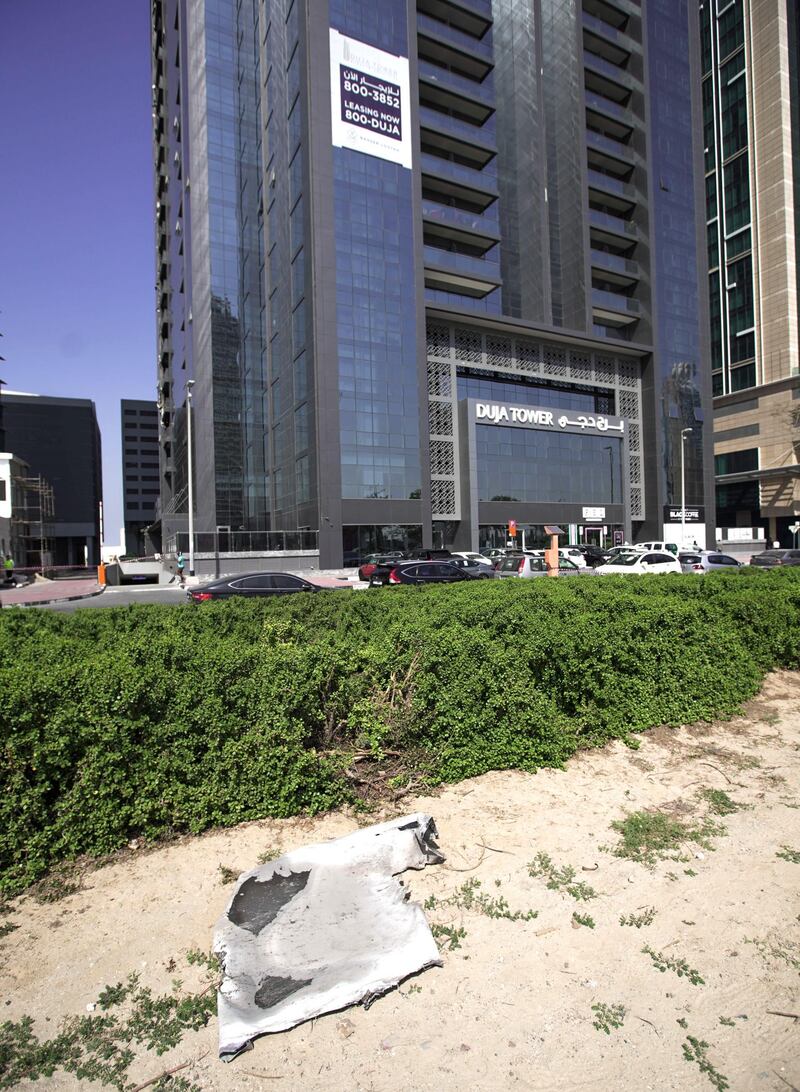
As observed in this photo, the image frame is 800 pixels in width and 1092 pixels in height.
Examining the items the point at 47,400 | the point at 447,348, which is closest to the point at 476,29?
the point at 447,348

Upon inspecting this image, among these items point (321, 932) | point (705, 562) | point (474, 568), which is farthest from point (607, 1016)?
point (705, 562)

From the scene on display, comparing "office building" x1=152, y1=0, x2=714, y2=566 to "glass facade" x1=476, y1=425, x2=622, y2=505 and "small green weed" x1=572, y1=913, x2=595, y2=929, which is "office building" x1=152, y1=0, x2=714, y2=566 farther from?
"small green weed" x1=572, y1=913, x2=595, y2=929

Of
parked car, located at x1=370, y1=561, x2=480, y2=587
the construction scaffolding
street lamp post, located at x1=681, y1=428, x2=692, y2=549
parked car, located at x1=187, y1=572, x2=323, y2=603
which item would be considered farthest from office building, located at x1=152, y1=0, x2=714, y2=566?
parked car, located at x1=187, y1=572, x2=323, y2=603

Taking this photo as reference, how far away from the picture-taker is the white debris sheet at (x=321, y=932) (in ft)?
8.77

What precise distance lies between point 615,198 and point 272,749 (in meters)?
68.2

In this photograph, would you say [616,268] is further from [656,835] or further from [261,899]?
[261,899]

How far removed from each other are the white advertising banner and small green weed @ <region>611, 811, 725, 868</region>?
49952mm

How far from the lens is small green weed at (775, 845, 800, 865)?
3871mm

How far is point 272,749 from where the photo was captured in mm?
4254

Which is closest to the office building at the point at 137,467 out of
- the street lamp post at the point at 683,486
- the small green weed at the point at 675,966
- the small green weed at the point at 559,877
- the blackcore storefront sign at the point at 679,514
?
the blackcore storefront sign at the point at 679,514

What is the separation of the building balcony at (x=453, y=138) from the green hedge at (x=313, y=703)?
54.4m

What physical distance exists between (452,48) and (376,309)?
2587cm

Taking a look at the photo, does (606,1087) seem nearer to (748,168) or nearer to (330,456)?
(330,456)

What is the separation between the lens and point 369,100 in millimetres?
Result: 43625
